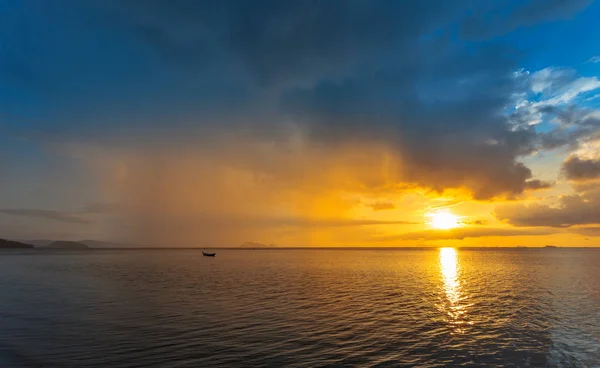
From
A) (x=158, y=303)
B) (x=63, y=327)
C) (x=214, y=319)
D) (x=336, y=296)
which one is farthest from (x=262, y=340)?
(x=336, y=296)

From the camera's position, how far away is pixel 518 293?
58.9 metres

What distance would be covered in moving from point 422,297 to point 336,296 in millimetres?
13347

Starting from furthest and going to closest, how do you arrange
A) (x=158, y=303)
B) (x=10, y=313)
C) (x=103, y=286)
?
(x=103, y=286) < (x=158, y=303) < (x=10, y=313)

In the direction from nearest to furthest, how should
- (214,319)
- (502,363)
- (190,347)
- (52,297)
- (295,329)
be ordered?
1. (502,363)
2. (190,347)
3. (295,329)
4. (214,319)
5. (52,297)

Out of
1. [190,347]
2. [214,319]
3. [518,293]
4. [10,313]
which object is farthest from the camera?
[518,293]

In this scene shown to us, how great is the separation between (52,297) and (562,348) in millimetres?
60934

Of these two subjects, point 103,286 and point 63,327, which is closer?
point 63,327

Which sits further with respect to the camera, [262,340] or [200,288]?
[200,288]

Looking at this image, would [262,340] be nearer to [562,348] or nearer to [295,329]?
[295,329]

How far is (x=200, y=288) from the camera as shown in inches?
2383

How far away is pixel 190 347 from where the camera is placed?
2569 cm

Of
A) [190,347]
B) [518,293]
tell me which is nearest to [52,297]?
[190,347]

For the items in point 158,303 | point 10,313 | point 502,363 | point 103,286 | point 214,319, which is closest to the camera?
point 502,363

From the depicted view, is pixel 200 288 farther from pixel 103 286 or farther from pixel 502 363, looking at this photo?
pixel 502 363
